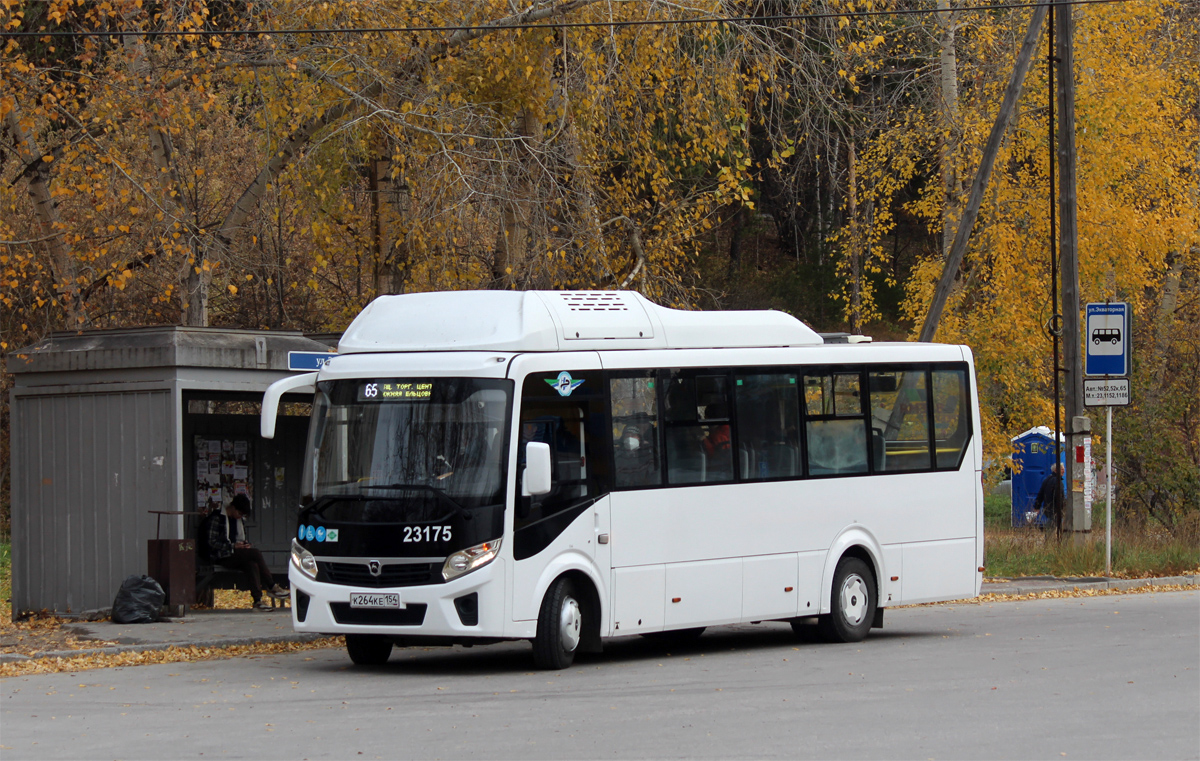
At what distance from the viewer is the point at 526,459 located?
1153 centimetres

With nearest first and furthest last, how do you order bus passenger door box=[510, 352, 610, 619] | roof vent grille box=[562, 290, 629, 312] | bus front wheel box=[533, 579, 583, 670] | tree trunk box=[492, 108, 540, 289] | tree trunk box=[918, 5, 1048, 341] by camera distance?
bus passenger door box=[510, 352, 610, 619], bus front wheel box=[533, 579, 583, 670], roof vent grille box=[562, 290, 629, 312], tree trunk box=[492, 108, 540, 289], tree trunk box=[918, 5, 1048, 341]

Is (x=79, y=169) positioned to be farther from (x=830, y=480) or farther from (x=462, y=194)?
(x=830, y=480)

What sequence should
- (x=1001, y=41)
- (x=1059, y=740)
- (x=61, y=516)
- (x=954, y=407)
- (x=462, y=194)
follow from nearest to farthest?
1. (x=1059, y=740)
2. (x=954, y=407)
3. (x=61, y=516)
4. (x=462, y=194)
5. (x=1001, y=41)

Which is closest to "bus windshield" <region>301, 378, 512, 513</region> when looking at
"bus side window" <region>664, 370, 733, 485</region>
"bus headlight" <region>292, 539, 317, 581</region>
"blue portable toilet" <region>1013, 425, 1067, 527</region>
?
"bus headlight" <region>292, 539, 317, 581</region>

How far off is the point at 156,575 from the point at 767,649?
6.35 meters

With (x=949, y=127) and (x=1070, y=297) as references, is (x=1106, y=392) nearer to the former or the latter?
(x=1070, y=297)

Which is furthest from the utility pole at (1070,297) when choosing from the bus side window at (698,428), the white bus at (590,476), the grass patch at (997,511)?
the bus side window at (698,428)

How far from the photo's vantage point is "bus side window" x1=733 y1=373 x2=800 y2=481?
13.6m

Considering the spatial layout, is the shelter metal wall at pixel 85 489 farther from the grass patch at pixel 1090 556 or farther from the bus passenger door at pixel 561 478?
the grass patch at pixel 1090 556

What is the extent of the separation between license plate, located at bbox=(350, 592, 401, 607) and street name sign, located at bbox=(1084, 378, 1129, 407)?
12945 millimetres

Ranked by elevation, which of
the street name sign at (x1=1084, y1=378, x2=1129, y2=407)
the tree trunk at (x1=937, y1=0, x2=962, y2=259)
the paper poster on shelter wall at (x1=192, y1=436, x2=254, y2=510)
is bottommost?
the paper poster on shelter wall at (x1=192, y1=436, x2=254, y2=510)

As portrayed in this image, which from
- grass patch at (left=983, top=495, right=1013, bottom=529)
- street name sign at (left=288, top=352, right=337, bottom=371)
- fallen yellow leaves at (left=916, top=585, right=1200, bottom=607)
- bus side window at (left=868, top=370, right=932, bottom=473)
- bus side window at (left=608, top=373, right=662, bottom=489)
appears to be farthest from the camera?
grass patch at (left=983, top=495, right=1013, bottom=529)

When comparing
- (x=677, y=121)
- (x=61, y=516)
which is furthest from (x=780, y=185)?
(x=61, y=516)

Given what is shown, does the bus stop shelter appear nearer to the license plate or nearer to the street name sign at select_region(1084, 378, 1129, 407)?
the license plate
